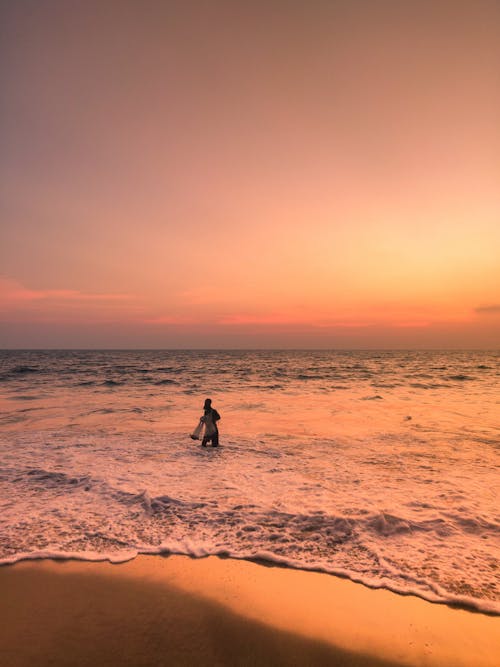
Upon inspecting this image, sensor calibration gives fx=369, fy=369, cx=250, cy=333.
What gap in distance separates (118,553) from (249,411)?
14.1 m

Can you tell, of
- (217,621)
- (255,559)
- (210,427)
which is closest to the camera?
(217,621)

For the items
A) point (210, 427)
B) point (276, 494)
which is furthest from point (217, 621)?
point (210, 427)

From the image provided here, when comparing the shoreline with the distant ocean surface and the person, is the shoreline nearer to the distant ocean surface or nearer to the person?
the distant ocean surface

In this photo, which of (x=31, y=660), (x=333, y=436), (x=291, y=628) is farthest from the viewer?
(x=333, y=436)

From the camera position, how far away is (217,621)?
3816mm

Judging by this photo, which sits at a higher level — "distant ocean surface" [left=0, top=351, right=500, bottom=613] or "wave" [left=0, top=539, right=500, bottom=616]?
"wave" [left=0, top=539, right=500, bottom=616]

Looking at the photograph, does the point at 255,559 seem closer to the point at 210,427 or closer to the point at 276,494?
the point at 276,494

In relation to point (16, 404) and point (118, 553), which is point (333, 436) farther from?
point (16, 404)

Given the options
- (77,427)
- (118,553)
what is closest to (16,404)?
(77,427)

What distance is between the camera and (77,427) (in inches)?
587


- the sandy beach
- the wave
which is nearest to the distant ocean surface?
the wave

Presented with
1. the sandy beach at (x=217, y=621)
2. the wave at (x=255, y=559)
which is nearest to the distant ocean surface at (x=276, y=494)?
the wave at (x=255, y=559)

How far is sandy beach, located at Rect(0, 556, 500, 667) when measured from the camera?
337 cm

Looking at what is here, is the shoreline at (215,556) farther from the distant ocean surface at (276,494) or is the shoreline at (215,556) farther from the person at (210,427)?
the person at (210,427)
